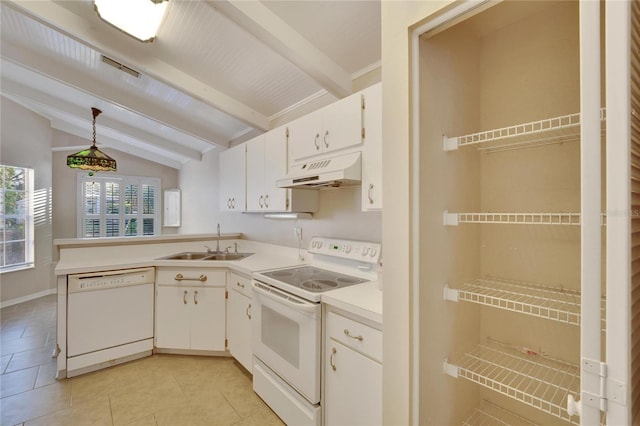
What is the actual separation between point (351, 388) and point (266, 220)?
2.27 m

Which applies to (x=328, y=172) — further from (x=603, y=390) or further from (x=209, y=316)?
(x=209, y=316)

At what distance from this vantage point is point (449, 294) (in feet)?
4.12

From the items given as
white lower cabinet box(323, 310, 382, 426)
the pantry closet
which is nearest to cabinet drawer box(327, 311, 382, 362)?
white lower cabinet box(323, 310, 382, 426)

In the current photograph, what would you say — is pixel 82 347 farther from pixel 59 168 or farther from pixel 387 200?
pixel 59 168

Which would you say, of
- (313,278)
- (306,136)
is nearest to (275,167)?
(306,136)

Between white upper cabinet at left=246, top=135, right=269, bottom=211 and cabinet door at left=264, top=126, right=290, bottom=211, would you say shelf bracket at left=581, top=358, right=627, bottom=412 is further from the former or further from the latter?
white upper cabinet at left=246, top=135, right=269, bottom=211

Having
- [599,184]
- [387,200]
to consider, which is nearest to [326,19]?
[387,200]

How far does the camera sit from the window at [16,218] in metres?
4.25

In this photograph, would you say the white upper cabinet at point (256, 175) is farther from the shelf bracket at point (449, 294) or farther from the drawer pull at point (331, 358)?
the shelf bracket at point (449, 294)

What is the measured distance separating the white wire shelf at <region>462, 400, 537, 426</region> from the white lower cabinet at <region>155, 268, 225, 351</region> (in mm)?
2107

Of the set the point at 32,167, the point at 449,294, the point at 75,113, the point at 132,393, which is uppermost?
the point at 75,113

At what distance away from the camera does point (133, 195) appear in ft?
21.5

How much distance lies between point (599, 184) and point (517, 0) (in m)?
1.09

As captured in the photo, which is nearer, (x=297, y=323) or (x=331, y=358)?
(x=331, y=358)
